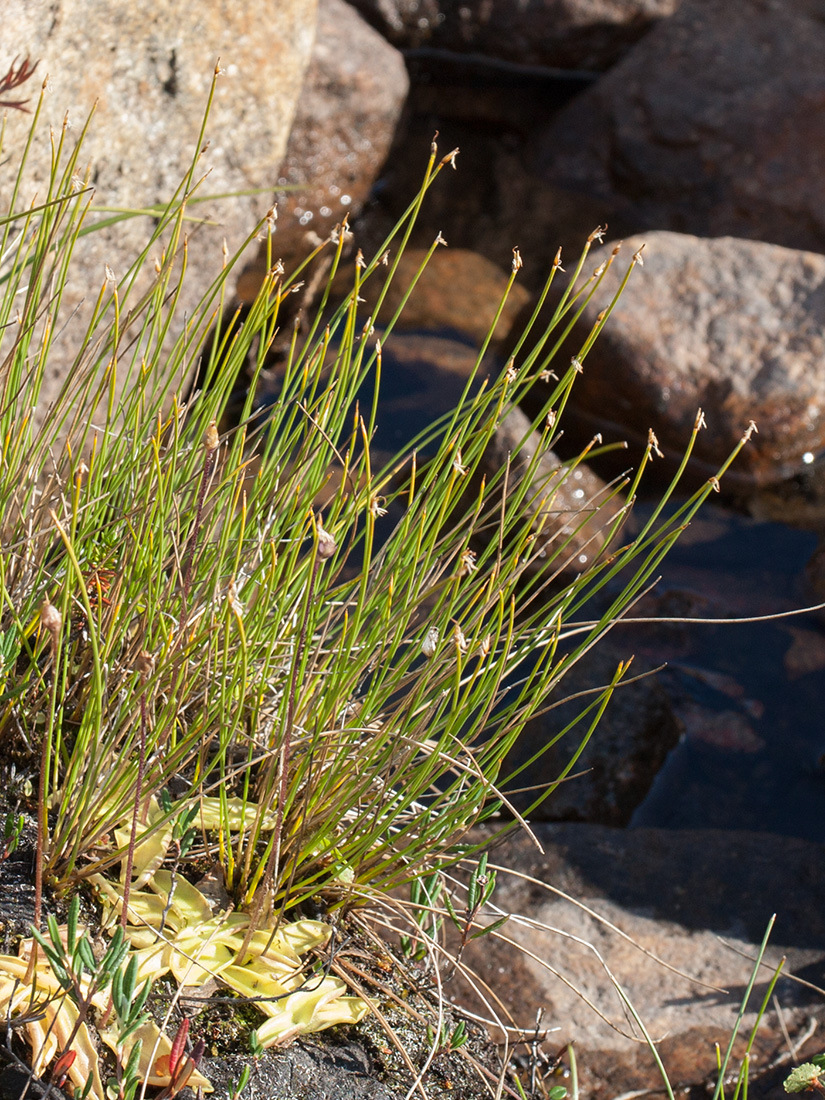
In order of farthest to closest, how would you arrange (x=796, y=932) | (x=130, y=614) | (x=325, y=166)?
(x=325, y=166) < (x=796, y=932) < (x=130, y=614)

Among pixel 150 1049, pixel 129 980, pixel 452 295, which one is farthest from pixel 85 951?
pixel 452 295

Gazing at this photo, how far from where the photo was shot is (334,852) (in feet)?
4.18

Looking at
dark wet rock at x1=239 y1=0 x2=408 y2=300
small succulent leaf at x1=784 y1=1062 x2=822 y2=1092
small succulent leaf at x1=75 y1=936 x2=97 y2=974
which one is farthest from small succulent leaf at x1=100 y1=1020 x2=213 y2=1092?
dark wet rock at x1=239 y1=0 x2=408 y2=300

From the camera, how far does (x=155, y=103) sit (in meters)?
2.57

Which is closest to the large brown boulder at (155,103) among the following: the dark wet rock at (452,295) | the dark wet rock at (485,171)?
the dark wet rock at (452,295)

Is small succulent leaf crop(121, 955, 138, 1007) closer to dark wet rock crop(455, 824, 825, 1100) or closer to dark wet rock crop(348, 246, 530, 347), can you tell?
dark wet rock crop(455, 824, 825, 1100)

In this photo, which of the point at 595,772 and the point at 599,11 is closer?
the point at 595,772

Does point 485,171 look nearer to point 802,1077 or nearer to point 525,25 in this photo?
point 525,25

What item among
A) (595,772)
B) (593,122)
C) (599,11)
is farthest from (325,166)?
(595,772)

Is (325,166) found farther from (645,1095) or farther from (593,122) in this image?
(645,1095)

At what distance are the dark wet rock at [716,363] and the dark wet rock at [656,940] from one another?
176cm

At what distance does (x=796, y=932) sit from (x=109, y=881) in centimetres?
146

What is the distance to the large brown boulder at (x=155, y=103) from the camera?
213 centimetres

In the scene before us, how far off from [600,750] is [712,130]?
12.0 ft
